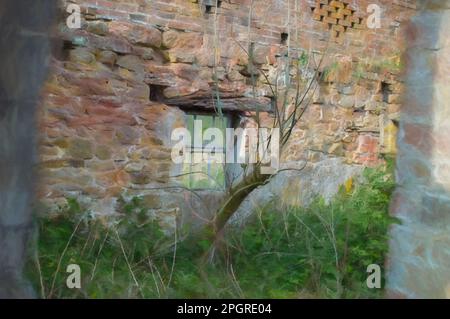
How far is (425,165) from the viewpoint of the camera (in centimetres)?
204

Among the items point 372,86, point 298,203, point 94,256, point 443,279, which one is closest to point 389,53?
point 372,86

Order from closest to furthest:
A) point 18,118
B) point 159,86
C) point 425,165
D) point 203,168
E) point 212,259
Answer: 1. point 425,165
2. point 18,118
3. point 212,259
4. point 159,86
5. point 203,168

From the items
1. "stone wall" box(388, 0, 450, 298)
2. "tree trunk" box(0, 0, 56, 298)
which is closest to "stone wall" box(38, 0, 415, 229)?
"tree trunk" box(0, 0, 56, 298)

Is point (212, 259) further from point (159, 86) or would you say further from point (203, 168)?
point (159, 86)

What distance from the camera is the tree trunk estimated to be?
255 cm

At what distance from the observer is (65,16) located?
4395 mm

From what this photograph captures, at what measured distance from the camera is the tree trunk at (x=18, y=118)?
2547 mm

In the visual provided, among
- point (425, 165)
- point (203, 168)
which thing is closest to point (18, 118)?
point (425, 165)

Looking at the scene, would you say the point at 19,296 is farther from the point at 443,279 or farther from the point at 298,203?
the point at 298,203

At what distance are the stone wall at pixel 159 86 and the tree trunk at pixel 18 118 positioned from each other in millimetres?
1192

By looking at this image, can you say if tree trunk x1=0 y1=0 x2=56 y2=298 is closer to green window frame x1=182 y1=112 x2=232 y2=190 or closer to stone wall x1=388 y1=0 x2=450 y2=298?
stone wall x1=388 y1=0 x2=450 y2=298

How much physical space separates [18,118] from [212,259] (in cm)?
198
